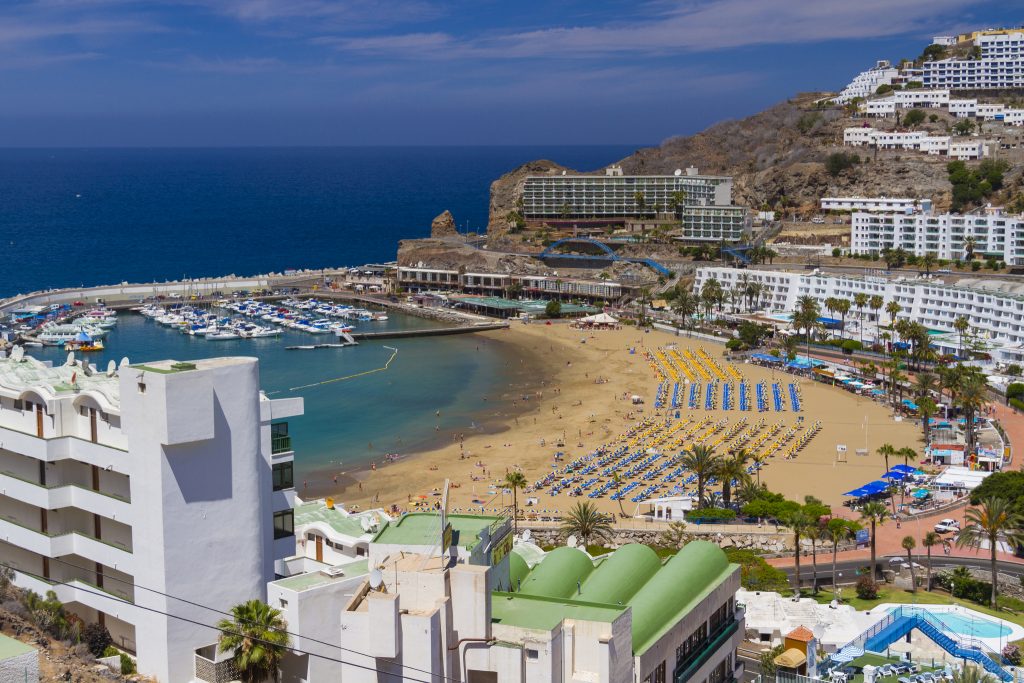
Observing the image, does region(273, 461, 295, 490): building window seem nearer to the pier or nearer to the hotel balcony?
the hotel balcony

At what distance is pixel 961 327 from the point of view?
213 ft

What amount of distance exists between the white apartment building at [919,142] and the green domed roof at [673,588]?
90.0 m

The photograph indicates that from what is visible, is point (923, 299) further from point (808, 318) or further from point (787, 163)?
Result: point (787, 163)

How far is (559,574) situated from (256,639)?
5.24 m

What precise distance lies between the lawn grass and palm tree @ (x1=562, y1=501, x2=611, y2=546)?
6.73 meters

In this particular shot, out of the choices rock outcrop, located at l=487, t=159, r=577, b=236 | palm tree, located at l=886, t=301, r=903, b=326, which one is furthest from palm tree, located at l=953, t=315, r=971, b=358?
rock outcrop, located at l=487, t=159, r=577, b=236

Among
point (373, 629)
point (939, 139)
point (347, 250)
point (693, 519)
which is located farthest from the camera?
point (347, 250)

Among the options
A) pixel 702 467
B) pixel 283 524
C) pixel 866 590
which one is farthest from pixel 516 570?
pixel 702 467

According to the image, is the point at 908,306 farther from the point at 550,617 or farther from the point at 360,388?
the point at 550,617

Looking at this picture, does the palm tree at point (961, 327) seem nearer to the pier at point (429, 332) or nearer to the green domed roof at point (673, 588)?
the pier at point (429, 332)

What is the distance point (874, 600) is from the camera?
99.9 feet

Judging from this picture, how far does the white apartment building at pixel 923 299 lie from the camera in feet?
216

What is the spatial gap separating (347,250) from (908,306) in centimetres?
8586

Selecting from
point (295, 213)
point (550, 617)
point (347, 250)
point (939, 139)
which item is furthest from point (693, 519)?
point (295, 213)
